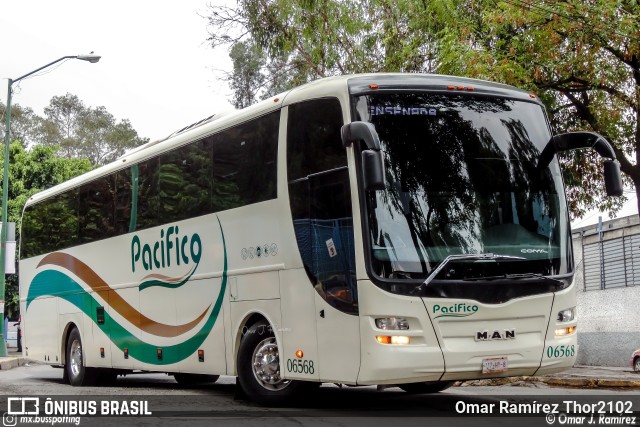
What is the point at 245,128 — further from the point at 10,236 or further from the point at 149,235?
the point at 10,236

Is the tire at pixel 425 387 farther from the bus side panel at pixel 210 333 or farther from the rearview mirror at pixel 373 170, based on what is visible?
the rearview mirror at pixel 373 170

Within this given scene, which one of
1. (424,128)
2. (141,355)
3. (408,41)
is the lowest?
(141,355)

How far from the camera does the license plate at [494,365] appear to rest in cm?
988

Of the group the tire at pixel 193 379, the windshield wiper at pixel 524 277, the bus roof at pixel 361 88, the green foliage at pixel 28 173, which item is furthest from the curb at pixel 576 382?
the green foliage at pixel 28 173

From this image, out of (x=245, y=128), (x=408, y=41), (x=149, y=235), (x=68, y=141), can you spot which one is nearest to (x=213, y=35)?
(x=408, y=41)

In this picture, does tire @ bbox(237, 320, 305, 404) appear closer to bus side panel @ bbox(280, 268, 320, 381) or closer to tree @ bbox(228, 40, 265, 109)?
bus side panel @ bbox(280, 268, 320, 381)

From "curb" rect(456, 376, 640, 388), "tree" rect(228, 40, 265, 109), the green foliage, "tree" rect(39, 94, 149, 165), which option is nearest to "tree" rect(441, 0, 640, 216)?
"curb" rect(456, 376, 640, 388)

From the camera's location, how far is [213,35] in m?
25.3

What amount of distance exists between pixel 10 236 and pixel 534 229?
24114mm

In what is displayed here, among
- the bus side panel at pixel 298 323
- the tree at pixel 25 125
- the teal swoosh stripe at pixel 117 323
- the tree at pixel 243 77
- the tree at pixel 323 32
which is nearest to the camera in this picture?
the bus side panel at pixel 298 323

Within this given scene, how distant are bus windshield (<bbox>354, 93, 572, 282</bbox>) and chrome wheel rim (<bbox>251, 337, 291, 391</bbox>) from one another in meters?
2.24

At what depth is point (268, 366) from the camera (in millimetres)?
11406

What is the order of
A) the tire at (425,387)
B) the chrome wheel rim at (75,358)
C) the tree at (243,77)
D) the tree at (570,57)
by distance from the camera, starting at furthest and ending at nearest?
the tree at (243,77)
the chrome wheel rim at (75,358)
the tree at (570,57)
the tire at (425,387)

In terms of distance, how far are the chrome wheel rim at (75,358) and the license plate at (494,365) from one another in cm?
950
